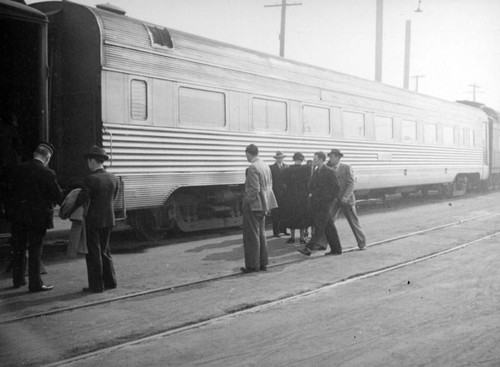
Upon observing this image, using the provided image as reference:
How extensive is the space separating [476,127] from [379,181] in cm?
981

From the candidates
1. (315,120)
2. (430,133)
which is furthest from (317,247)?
(430,133)

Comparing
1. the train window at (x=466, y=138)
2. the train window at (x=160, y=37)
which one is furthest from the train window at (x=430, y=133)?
the train window at (x=160, y=37)

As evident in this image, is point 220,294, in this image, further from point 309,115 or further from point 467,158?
point 467,158

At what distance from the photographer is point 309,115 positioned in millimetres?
13562

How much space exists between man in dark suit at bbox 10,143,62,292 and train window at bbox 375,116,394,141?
1146 cm

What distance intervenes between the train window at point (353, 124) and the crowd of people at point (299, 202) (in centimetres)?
437

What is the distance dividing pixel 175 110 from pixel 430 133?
12288 mm

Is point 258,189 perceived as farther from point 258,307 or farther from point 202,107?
point 202,107

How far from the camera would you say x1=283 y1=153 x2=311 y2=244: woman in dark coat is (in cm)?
1004

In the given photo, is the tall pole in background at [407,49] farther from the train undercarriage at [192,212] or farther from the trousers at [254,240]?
the trousers at [254,240]

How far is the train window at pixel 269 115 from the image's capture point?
1194 centimetres

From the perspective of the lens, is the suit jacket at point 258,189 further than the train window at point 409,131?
No

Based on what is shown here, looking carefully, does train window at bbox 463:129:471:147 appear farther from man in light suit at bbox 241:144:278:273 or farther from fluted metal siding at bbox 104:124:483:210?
man in light suit at bbox 241:144:278:273

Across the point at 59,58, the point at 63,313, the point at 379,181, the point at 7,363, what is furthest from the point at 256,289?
the point at 379,181
